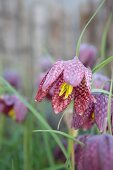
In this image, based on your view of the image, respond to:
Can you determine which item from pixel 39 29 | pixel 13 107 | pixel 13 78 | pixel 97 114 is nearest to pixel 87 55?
pixel 13 107

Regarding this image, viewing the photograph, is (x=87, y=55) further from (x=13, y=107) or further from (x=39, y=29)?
(x=39, y=29)

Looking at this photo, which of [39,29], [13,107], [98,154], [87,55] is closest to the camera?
[98,154]

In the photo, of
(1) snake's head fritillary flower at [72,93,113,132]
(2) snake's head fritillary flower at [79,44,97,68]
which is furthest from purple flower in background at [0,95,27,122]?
(1) snake's head fritillary flower at [72,93,113,132]

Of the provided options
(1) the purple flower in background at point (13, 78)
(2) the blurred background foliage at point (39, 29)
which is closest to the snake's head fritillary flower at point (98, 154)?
(1) the purple flower in background at point (13, 78)

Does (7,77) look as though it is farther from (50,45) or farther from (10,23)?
(50,45)

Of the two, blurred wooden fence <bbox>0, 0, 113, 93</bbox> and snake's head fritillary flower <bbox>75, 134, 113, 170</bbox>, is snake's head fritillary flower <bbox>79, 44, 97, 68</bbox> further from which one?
blurred wooden fence <bbox>0, 0, 113, 93</bbox>
